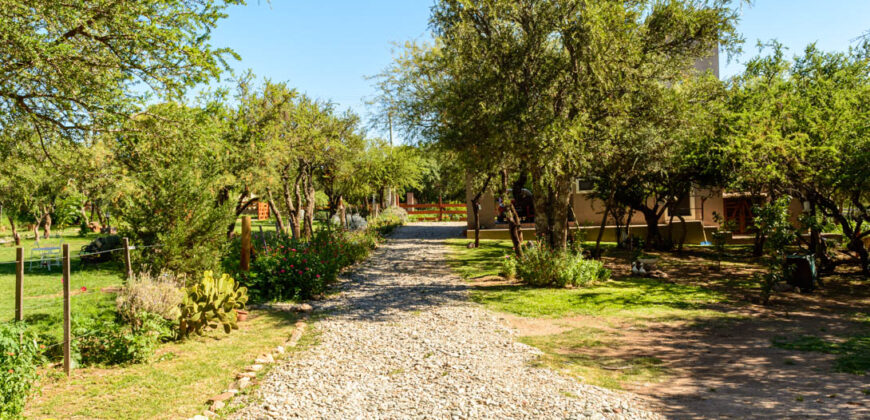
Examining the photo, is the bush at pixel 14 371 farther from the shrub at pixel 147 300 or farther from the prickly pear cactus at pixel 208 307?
the prickly pear cactus at pixel 208 307

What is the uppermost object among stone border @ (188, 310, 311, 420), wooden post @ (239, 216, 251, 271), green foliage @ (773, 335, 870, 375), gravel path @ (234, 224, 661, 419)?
wooden post @ (239, 216, 251, 271)

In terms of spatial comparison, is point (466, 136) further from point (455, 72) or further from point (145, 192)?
point (145, 192)

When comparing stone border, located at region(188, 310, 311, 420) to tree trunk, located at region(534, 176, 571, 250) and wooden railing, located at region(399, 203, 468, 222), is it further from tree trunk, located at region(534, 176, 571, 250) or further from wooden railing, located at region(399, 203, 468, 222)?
wooden railing, located at region(399, 203, 468, 222)

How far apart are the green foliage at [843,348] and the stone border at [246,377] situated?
679 cm

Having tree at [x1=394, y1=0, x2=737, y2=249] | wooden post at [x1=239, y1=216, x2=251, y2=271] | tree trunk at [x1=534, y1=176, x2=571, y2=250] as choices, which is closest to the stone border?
wooden post at [x1=239, y1=216, x2=251, y2=271]

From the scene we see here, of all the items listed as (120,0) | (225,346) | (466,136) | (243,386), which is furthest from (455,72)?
(243,386)

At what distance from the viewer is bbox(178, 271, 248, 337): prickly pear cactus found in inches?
265

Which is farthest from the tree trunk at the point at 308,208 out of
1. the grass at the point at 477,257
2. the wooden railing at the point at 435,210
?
the wooden railing at the point at 435,210

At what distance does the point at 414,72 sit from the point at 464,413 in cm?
1382

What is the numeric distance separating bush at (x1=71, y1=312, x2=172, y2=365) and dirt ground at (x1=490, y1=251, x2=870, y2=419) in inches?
200

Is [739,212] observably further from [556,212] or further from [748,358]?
[748,358]

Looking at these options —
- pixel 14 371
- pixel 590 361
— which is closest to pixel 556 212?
pixel 590 361

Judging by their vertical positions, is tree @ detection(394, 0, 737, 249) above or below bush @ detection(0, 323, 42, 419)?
above

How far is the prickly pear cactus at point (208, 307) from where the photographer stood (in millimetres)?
6742
